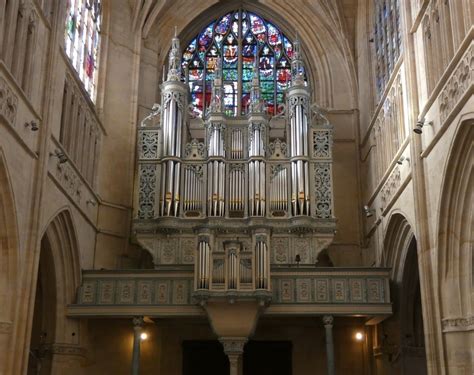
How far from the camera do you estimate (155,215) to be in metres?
20.9

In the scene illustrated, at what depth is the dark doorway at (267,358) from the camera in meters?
21.5

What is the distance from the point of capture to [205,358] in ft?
71.1

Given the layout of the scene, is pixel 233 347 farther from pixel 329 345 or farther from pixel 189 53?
pixel 189 53

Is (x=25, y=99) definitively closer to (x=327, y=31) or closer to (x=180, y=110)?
(x=180, y=110)

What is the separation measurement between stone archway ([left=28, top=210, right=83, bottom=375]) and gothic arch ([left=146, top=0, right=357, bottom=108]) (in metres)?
9.53

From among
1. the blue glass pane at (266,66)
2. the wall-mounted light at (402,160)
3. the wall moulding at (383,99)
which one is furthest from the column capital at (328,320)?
the blue glass pane at (266,66)

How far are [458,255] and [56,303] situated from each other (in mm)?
9907

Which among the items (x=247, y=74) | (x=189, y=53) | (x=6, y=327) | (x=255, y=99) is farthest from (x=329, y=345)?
(x=189, y=53)

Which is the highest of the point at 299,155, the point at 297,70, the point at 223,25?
the point at 223,25

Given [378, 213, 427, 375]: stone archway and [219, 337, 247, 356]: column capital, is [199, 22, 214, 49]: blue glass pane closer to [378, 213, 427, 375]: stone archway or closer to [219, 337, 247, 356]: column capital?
[378, 213, 427, 375]: stone archway

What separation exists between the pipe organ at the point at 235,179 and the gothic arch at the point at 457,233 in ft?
20.3

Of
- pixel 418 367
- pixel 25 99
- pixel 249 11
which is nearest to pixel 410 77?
pixel 418 367

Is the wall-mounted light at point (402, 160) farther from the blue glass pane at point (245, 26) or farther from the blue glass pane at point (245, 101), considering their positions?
the blue glass pane at point (245, 26)

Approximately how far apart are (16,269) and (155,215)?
262 inches
